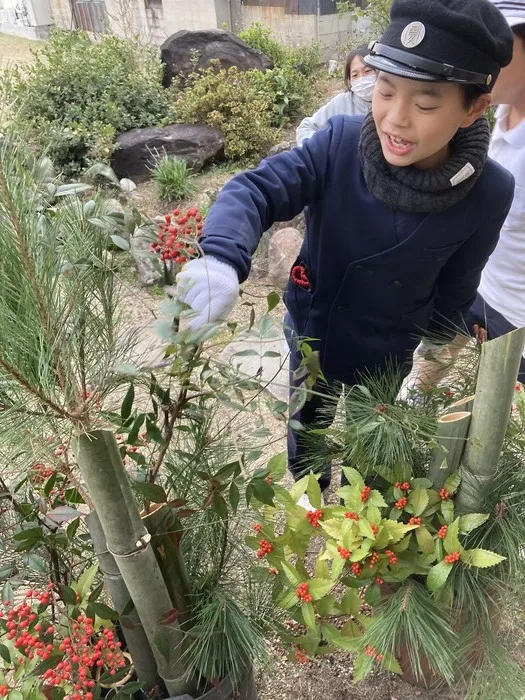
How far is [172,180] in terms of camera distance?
4348 millimetres

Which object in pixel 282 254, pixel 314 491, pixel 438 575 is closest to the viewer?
pixel 438 575

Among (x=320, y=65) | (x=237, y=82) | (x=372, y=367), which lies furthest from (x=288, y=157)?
(x=320, y=65)

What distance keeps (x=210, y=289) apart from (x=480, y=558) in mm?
671

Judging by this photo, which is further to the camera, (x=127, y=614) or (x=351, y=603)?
(x=351, y=603)

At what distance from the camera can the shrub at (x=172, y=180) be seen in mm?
4320

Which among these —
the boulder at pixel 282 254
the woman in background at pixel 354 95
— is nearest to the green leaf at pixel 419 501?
the woman in background at pixel 354 95

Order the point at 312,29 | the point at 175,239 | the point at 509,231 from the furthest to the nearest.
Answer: the point at 312,29 → the point at 509,231 → the point at 175,239

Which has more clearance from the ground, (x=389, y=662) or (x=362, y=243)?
(x=362, y=243)

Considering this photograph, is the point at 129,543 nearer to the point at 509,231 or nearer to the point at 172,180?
the point at 509,231

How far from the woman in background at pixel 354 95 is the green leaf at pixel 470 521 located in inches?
61.9

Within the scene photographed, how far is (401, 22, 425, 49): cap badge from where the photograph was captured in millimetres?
967

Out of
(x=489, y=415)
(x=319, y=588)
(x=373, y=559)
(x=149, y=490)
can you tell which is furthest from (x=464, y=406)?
(x=149, y=490)

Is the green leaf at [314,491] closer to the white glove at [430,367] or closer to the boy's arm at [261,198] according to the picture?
Result: the white glove at [430,367]

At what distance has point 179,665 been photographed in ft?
→ 3.16
